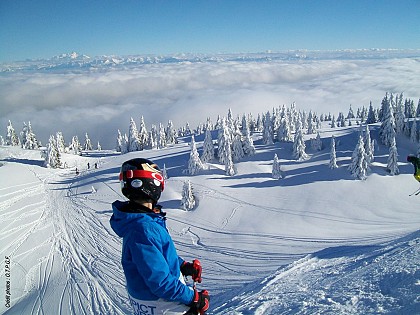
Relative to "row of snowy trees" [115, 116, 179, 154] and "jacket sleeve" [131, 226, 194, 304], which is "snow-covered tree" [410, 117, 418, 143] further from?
"jacket sleeve" [131, 226, 194, 304]

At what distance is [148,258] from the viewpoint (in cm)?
321

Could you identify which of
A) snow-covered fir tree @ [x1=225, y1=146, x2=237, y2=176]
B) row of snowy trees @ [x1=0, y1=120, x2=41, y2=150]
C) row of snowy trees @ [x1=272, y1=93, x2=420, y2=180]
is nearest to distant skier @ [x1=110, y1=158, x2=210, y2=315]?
row of snowy trees @ [x1=272, y1=93, x2=420, y2=180]

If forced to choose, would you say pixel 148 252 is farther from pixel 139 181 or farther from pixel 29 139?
pixel 29 139

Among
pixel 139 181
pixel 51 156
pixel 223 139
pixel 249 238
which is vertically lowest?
pixel 249 238

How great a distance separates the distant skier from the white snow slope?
480 centimetres

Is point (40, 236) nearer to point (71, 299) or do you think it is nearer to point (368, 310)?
point (71, 299)

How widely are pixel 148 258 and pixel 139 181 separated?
3.26 feet

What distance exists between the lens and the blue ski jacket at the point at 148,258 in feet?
10.6

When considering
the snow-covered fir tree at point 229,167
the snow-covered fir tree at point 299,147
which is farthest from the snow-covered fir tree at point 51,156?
the snow-covered fir tree at point 299,147

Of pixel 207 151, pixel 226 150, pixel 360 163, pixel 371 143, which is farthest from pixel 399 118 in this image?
pixel 207 151

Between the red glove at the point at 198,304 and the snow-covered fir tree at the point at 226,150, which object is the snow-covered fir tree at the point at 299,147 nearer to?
the snow-covered fir tree at the point at 226,150

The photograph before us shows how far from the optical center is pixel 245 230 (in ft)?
98.9

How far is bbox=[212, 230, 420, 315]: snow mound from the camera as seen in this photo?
6375 millimetres

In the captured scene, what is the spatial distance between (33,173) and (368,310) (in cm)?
6817
